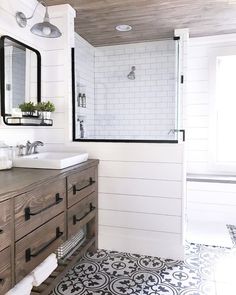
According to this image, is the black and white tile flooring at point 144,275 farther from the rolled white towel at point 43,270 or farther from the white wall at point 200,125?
the white wall at point 200,125

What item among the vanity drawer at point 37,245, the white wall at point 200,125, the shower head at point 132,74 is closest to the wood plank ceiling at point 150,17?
the white wall at point 200,125

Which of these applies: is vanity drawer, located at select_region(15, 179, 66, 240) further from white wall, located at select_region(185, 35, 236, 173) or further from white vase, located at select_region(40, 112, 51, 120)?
white wall, located at select_region(185, 35, 236, 173)

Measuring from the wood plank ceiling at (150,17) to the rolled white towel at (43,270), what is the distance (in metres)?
2.19

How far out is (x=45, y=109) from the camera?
2.41m

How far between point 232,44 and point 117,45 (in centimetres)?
153

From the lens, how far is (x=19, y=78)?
7.66 ft

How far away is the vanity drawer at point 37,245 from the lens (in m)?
1.38

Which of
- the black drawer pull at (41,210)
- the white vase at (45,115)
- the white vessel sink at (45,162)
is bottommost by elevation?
the black drawer pull at (41,210)

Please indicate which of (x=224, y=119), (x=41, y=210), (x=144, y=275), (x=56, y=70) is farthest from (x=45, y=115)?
(x=224, y=119)

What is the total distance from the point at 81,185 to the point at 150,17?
1923mm

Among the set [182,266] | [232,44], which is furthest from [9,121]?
[232,44]

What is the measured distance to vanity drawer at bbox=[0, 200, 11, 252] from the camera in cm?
123

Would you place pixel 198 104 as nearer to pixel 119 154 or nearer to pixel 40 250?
pixel 119 154

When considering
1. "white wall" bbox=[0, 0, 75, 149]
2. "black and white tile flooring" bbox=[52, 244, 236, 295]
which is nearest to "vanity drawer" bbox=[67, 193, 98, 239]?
"black and white tile flooring" bbox=[52, 244, 236, 295]
